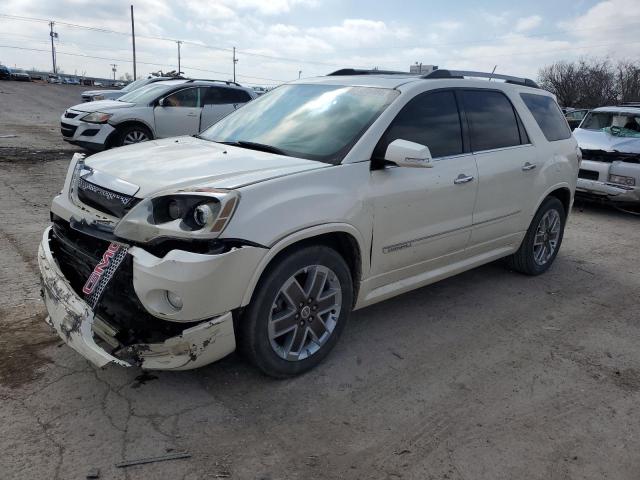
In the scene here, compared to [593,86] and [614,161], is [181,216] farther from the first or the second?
[593,86]

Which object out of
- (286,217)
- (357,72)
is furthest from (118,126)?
(286,217)

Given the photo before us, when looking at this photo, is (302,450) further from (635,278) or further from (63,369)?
(635,278)

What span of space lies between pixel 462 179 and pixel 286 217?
1720mm

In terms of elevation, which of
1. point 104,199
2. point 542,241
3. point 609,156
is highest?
point 104,199

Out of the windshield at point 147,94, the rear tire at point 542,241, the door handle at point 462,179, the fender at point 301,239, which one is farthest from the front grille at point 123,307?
the windshield at point 147,94

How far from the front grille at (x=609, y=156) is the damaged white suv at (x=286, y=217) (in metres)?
4.66

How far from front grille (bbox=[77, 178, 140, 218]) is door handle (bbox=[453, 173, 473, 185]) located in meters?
2.30

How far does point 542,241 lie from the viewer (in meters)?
5.38

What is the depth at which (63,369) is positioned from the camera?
3.20m

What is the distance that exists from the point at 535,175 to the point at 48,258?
404 centimetres

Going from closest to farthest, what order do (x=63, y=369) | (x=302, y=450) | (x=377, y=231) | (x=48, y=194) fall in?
1. (x=302, y=450)
2. (x=63, y=369)
3. (x=377, y=231)
4. (x=48, y=194)

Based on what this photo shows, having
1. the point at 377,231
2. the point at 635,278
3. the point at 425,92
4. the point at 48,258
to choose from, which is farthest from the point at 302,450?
the point at 635,278

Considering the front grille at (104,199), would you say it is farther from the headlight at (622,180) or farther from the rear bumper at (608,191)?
the headlight at (622,180)

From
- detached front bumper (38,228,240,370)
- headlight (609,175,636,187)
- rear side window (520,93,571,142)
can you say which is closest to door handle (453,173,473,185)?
rear side window (520,93,571,142)
